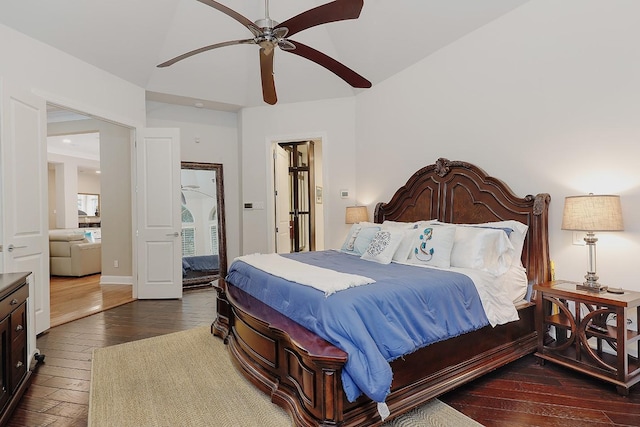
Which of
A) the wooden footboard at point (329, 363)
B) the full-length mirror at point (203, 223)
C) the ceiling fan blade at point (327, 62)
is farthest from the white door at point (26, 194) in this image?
the ceiling fan blade at point (327, 62)

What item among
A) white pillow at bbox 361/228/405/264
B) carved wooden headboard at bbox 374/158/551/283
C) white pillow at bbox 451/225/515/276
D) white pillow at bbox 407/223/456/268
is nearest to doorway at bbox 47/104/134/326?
white pillow at bbox 361/228/405/264

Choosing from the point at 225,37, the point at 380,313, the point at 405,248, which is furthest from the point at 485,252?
the point at 225,37

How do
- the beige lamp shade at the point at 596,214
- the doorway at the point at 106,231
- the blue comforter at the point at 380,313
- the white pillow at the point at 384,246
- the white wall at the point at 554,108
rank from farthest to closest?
the doorway at the point at 106,231
the white pillow at the point at 384,246
the white wall at the point at 554,108
the beige lamp shade at the point at 596,214
the blue comforter at the point at 380,313

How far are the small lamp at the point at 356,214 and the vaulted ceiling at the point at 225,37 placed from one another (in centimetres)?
172

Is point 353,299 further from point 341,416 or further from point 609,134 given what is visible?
point 609,134

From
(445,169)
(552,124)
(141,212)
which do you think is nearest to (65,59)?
(141,212)

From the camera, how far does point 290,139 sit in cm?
545

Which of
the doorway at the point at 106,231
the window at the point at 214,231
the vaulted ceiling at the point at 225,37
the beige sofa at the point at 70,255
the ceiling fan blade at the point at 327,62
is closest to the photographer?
the ceiling fan blade at the point at 327,62

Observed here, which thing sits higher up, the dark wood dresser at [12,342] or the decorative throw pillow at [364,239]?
the decorative throw pillow at [364,239]

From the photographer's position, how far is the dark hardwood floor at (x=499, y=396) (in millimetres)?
2002

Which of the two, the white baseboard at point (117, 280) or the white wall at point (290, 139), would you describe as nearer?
the white wall at point (290, 139)

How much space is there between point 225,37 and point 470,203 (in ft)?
11.9

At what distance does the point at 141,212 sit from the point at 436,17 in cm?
428

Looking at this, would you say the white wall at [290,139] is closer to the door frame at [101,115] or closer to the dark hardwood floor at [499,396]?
the door frame at [101,115]
